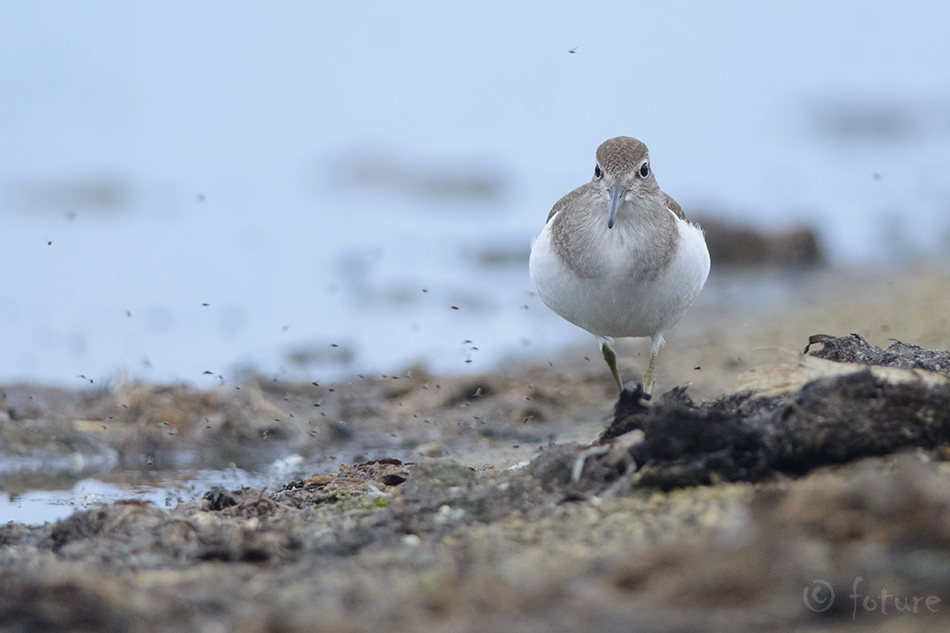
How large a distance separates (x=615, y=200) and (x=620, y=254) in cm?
32

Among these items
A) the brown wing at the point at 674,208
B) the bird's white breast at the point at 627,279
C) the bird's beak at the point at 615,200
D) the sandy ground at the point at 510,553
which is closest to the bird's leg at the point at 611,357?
the bird's white breast at the point at 627,279

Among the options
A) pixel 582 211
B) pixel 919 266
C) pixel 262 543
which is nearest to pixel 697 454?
pixel 262 543

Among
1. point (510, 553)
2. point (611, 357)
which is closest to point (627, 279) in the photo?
point (611, 357)

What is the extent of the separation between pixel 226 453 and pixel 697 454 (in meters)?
4.16

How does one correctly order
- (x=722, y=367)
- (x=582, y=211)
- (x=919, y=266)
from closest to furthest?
(x=582, y=211), (x=722, y=367), (x=919, y=266)

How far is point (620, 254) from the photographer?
5074 millimetres

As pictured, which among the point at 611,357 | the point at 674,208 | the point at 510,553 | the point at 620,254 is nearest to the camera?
the point at 510,553

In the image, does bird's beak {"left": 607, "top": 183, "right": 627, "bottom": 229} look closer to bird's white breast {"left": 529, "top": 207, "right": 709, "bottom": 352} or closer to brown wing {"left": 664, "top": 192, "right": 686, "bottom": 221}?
bird's white breast {"left": 529, "top": 207, "right": 709, "bottom": 352}

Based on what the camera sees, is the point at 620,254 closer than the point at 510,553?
No

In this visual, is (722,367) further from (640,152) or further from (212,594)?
(212,594)

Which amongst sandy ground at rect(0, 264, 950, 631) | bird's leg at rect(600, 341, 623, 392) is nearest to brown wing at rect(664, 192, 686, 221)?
bird's leg at rect(600, 341, 623, 392)

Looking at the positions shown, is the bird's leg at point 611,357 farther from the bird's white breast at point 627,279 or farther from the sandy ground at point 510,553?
the sandy ground at point 510,553

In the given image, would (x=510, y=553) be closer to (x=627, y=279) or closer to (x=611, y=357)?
(x=627, y=279)

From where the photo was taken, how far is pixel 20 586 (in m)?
2.73
